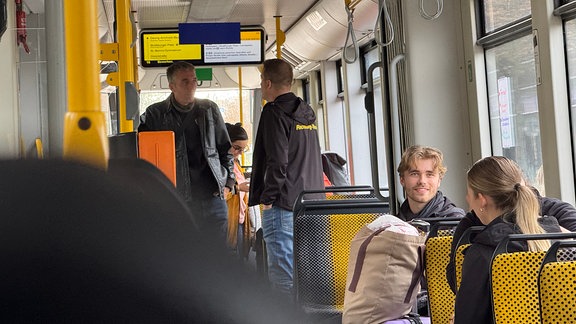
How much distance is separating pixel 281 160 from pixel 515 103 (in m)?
1.44

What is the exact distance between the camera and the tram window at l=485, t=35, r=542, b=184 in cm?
527

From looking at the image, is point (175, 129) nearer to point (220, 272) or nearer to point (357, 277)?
point (357, 277)

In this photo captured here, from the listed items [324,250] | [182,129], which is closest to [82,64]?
[324,250]

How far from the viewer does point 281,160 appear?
532cm

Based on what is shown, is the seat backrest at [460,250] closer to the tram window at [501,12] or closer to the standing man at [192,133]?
the tram window at [501,12]

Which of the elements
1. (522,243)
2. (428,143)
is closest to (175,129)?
(428,143)

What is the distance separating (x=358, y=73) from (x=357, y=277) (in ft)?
21.8

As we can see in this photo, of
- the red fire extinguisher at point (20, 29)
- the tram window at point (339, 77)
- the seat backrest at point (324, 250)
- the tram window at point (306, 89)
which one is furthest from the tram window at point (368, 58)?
the red fire extinguisher at point (20, 29)

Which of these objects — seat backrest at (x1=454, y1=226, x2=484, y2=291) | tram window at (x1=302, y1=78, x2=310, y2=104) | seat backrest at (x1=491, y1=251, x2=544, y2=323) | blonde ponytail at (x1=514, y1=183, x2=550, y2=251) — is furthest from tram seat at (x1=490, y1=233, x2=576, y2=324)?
tram window at (x1=302, y1=78, x2=310, y2=104)

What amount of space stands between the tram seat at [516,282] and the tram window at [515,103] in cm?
253

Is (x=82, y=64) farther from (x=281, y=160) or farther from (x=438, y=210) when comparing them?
(x=281, y=160)

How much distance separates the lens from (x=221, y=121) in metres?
5.71

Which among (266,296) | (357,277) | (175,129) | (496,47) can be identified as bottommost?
(357,277)

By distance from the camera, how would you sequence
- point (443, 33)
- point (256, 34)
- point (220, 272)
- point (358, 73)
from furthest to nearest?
point (358, 73), point (256, 34), point (443, 33), point (220, 272)
